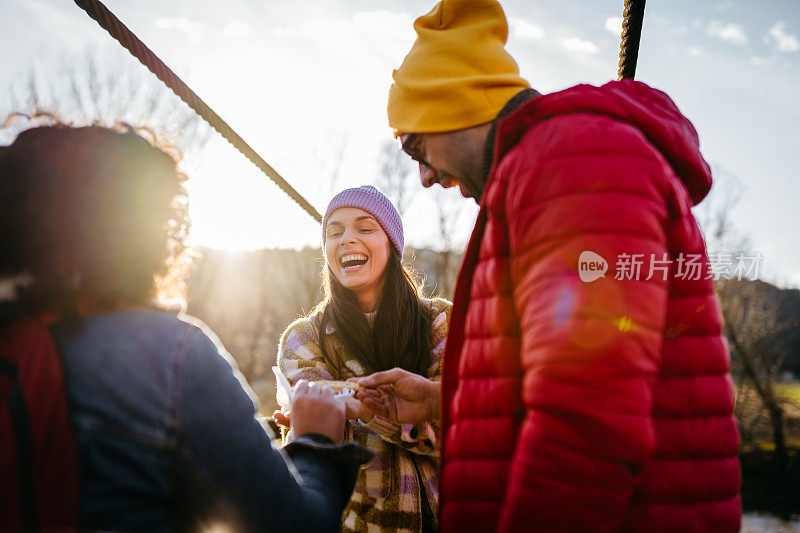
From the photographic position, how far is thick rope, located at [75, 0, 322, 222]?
1.42 metres

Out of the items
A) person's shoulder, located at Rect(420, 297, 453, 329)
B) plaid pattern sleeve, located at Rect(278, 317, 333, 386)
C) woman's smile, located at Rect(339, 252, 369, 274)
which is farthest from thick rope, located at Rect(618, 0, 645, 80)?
plaid pattern sleeve, located at Rect(278, 317, 333, 386)

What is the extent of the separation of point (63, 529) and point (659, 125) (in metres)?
1.39

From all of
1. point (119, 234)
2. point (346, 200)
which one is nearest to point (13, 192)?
point (119, 234)

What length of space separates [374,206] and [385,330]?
0.73 m

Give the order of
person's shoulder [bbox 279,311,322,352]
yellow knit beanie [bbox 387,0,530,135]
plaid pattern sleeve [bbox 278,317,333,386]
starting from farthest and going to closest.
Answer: person's shoulder [bbox 279,311,322,352]
plaid pattern sleeve [bbox 278,317,333,386]
yellow knit beanie [bbox 387,0,530,135]

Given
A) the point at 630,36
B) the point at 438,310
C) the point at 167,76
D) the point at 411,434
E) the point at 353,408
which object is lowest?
the point at 411,434

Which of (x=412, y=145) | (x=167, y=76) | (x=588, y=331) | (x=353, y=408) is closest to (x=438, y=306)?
(x=353, y=408)

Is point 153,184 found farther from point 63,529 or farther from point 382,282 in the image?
point 382,282

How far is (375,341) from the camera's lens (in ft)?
8.52

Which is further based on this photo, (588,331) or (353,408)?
(353,408)

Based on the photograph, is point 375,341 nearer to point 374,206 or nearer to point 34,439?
point 374,206

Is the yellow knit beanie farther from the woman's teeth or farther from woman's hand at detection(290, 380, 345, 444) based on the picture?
the woman's teeth

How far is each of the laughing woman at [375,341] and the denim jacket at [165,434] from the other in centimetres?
84

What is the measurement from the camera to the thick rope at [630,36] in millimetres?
1766
